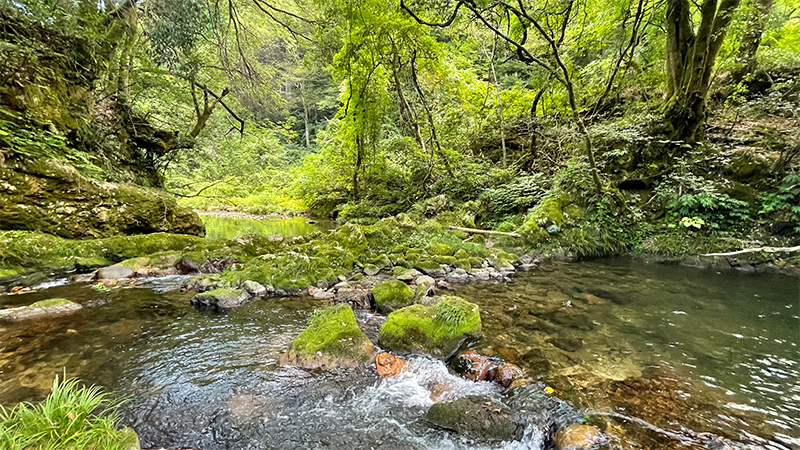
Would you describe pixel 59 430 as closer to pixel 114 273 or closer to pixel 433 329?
pixel 433 329

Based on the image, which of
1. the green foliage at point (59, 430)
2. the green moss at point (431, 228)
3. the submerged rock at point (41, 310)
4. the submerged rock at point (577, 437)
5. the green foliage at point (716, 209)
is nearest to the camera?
the green foliage at point (59, 430)

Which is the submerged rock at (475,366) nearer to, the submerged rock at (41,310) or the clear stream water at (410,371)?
the clear stream water at (410,371)

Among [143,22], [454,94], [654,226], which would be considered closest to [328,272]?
[143,22]

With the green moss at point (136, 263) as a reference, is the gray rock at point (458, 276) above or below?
below

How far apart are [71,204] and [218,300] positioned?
14.6 feet

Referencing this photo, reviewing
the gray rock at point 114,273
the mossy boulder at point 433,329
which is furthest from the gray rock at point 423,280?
the gray rock at point 114,273

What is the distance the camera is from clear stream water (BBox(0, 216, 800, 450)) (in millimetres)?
2680

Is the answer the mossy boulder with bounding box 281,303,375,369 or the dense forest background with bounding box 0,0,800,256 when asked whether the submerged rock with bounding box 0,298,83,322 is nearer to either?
the dense forest background with bounding box 0,0,800,256

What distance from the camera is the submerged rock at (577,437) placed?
248 cm

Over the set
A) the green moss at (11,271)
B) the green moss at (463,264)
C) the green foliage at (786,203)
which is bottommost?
the green moss at (463,264)

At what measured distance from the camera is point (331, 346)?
3.74 meters

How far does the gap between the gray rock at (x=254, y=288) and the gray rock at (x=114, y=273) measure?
2585 mm

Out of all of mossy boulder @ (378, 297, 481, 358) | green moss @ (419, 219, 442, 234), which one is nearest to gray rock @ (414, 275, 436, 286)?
mossy boulder @ (378, 297, 481, 358)

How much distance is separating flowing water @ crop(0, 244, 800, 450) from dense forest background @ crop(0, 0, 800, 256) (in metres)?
3.55
